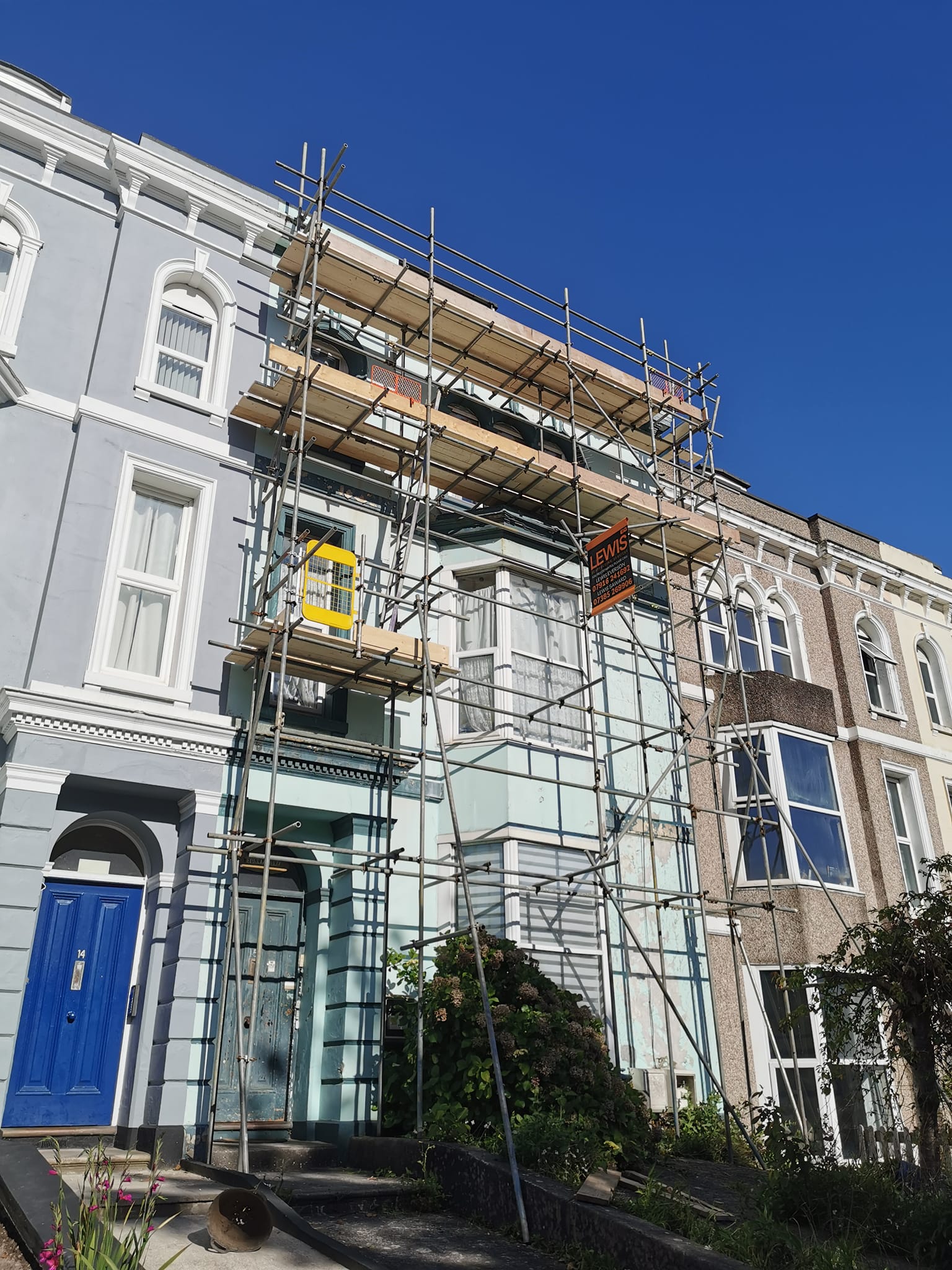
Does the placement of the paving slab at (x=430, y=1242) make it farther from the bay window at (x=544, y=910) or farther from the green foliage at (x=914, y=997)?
the bay window at (x=544, y=910)

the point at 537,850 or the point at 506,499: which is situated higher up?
the point at 506,499

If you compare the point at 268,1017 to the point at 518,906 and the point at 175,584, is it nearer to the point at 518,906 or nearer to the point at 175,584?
the point at 518,906

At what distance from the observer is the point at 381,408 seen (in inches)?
510

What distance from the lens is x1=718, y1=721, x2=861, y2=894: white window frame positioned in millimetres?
14727

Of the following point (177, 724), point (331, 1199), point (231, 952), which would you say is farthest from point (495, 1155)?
point (177, 724)

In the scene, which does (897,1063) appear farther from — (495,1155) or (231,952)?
(231,952)

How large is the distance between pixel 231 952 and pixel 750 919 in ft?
25.5

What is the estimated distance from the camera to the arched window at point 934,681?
19953 millimetres

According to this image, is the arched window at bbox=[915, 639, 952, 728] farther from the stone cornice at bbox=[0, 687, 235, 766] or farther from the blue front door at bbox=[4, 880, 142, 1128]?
the blue front door at bbox=[4, 880, 142, 1128]

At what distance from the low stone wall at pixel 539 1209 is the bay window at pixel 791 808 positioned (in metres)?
7.53

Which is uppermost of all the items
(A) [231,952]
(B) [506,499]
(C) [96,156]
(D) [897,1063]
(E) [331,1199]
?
(C) [96,156]

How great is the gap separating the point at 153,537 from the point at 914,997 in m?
9.08

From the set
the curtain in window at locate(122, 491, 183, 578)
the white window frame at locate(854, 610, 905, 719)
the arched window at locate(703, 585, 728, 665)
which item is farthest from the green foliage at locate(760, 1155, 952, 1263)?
the white window frame at locate(854, 610, 905, 719)

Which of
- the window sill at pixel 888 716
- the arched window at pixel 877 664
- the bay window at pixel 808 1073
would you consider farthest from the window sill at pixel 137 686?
the arched window at pixel 877 664
